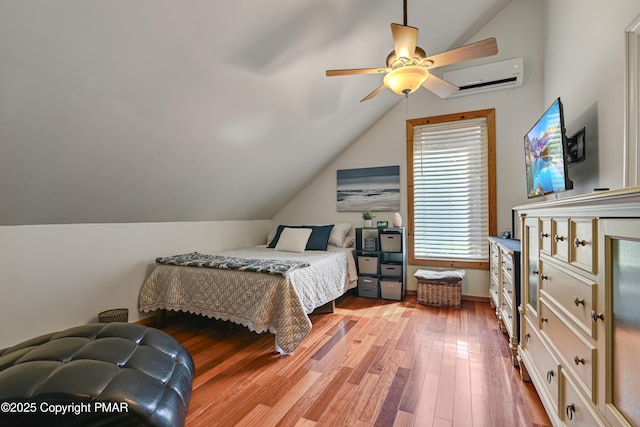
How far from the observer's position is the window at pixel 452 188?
347 cm

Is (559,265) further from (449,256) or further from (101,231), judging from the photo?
(101,231)

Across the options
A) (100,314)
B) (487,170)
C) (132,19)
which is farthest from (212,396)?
(487,170)

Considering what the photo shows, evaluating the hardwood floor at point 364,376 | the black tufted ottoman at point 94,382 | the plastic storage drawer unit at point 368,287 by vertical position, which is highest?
the black tufted ottoman at point 94,382

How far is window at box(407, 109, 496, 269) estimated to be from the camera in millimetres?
3471

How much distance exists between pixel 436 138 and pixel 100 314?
4035 millimetres

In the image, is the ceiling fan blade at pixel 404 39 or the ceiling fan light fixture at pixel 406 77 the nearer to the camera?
the ceiling fan blade at pixel 404 39

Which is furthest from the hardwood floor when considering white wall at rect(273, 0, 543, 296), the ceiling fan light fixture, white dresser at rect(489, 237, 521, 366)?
the ceiling fan light fixture

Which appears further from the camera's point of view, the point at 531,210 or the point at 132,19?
the point at 531,210

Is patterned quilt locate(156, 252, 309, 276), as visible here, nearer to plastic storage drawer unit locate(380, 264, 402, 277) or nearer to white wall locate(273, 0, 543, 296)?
plastic storage drawer unit locate(380, 264, 402, 277)

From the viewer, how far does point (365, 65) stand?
111 inches

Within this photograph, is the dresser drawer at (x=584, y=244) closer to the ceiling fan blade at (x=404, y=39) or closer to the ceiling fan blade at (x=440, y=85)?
the ceiling fan blade at (x=404, y=39)

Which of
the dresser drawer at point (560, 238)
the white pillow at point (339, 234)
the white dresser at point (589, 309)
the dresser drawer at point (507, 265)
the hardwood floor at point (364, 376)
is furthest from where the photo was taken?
the white pillow at point (339, 234)

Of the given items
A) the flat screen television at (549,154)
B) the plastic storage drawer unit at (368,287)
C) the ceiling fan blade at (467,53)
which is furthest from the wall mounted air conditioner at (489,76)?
the plastic storage drawer unit at (368,287)

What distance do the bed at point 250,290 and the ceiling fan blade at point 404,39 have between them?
5.67 ft
